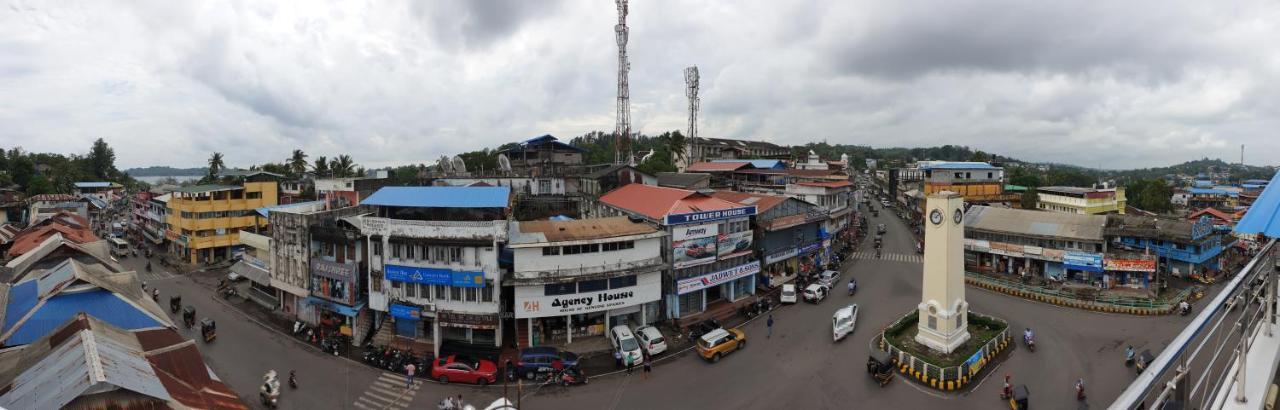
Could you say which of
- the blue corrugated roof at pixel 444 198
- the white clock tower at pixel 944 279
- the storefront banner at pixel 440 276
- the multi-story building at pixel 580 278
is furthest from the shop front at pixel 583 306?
the white clock tower at pixel 944 279

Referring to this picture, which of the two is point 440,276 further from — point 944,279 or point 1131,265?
point 1131,265

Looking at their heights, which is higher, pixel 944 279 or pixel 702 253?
pixel 702 253

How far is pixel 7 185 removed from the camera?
68.8 metres

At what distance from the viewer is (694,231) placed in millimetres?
28625

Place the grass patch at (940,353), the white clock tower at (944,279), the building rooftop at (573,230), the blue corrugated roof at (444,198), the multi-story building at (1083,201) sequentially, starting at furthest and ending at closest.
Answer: the multi-story building at (1083,201) → the blue corrugated roof at (444,198) → the building rooftop at (573,230) → the white clock tower at (944,279) → the grass patch at (940,353)

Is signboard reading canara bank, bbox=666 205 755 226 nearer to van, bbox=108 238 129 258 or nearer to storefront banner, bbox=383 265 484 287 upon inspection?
storefront banner, bbox=383 265 484 287

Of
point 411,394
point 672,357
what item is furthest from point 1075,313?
point 411,394

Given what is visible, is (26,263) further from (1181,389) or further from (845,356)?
(1181,389)

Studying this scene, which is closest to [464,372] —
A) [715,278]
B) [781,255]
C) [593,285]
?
[593,285]

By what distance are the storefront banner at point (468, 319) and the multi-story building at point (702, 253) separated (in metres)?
9.34

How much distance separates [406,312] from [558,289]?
733 centimetres

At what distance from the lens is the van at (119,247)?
1975 inches

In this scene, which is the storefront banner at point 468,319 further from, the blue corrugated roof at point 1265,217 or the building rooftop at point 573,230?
the blue corrugated roof at point 1265,217

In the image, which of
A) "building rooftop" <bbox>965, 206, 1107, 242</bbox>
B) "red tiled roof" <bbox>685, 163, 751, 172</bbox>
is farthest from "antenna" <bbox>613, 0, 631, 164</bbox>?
"building rooftop" <bbox>965, 206, 1107, 242</bbox>
